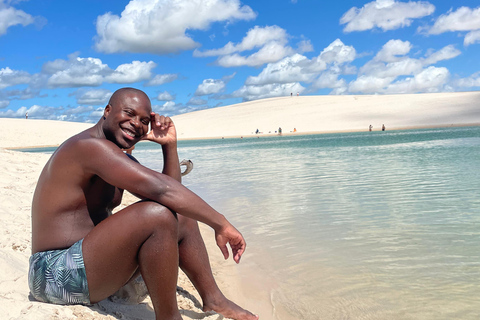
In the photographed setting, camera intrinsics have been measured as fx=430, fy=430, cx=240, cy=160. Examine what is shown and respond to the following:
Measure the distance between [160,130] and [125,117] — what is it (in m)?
0.34

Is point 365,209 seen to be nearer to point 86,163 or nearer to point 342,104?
point 86,163

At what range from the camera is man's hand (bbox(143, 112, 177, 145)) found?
2355 mm

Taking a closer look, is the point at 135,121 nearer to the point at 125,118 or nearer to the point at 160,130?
the point at 125,118

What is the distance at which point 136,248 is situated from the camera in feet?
6.18

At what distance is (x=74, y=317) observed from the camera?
1.90 metres

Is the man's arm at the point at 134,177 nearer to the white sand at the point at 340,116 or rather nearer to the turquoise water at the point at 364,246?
the turquoise water at the point at 364,246

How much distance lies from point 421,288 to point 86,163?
2.48 meters

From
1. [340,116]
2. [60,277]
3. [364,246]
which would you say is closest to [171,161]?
[60,277]

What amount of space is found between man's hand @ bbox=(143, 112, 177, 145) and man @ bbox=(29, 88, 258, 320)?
0.59 feet

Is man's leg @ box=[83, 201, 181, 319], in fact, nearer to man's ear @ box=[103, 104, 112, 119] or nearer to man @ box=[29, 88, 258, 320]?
man @ box=[29, 88, 258, 320]

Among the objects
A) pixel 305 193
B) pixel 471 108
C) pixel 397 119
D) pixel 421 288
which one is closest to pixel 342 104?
pixel 397 119

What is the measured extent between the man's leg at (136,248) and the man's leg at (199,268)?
1.29ft

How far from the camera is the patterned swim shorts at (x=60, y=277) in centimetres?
190

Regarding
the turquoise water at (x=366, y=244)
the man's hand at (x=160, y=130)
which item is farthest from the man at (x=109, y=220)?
the turquoise water at (x=366, y=244)
